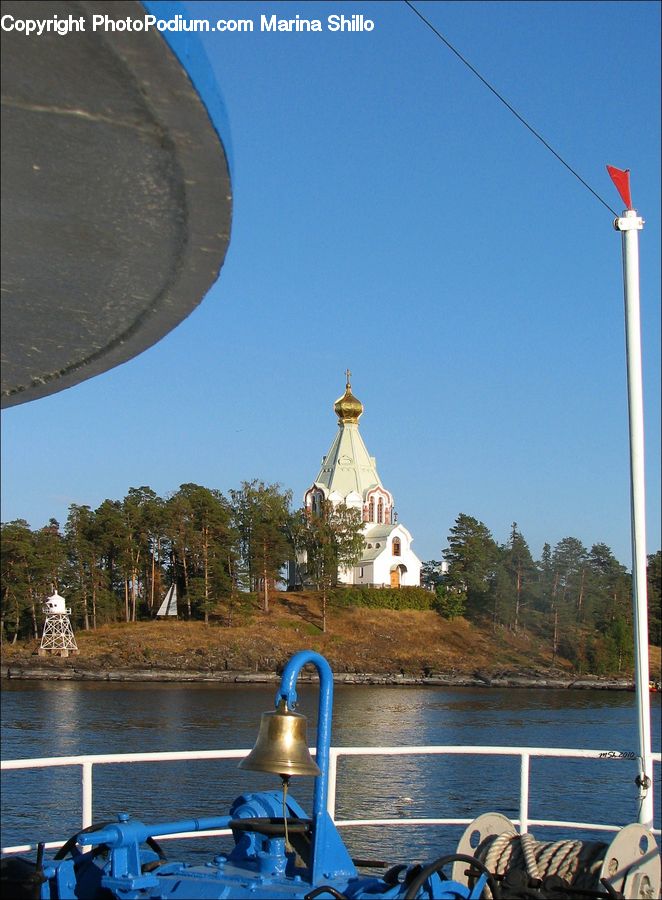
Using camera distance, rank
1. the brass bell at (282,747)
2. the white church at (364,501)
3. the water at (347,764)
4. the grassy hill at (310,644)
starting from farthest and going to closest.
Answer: the white church at (364,501)
the grassy hill at (310,644)
the water at (347,764)
the brass bell at (282,747)

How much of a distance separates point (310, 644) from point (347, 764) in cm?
5134

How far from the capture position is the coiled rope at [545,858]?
4.39 meters

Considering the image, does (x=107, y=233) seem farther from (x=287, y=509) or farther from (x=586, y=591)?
(x=586, y=591)

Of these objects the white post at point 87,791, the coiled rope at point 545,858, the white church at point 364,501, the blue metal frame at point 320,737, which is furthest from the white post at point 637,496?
the white church at point 364,501

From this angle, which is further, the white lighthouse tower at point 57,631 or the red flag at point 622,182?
the white lighthouse tower at point 57,631

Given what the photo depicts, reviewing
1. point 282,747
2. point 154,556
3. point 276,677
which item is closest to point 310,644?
point 276,677

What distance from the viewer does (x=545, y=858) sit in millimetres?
4492

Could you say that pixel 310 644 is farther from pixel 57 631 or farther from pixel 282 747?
pixel 282 747

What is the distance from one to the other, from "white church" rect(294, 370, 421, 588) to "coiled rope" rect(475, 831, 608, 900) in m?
86.8

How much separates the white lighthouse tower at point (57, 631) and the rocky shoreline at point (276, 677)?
198cm

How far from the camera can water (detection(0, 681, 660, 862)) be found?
21297 mm

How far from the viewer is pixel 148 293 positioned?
10.2 feet

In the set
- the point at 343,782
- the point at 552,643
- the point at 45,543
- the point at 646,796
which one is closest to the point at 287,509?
the point at 45,543

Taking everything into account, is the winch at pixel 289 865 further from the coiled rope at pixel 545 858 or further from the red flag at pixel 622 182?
the red flag at pixel 622 182
